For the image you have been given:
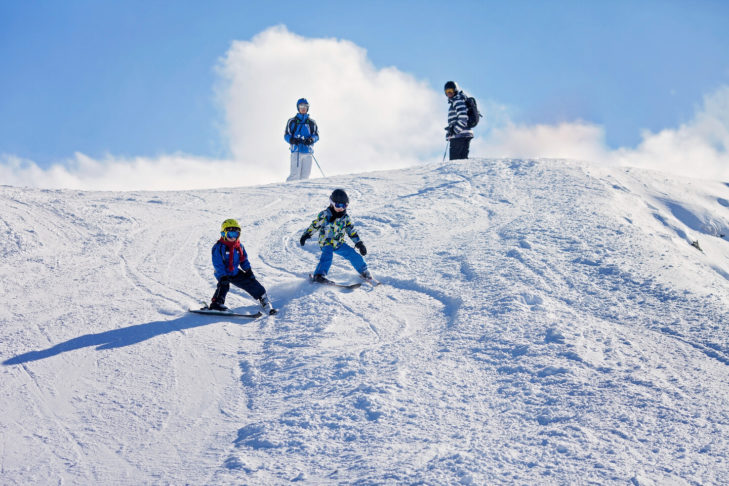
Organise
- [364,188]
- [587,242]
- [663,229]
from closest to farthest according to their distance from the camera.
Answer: [587,242]
[663,229]
[364,188]

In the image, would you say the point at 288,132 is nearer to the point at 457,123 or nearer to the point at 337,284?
the point at 457,123

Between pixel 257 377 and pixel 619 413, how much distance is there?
2.89 m

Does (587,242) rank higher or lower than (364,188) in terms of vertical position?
lower

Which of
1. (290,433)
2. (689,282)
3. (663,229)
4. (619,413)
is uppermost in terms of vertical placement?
(663,229)

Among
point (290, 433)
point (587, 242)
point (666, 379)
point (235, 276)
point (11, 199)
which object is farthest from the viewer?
point (11, 199)

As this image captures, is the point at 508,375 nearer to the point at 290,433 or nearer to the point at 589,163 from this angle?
the point at 290,433

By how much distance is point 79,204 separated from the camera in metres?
11.2

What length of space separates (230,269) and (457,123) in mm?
9615

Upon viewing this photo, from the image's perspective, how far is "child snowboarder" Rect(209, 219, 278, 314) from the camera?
641 centimetres

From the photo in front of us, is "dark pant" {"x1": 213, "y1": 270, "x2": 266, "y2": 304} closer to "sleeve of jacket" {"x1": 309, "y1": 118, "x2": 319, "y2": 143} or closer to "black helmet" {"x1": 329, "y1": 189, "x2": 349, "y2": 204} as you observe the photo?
"black helmet" {"x1": 329, "y1": 189, "x2": 349, "y2": 204}

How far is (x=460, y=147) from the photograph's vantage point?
15289mm

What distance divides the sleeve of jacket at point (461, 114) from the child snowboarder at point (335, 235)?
26.5 ft

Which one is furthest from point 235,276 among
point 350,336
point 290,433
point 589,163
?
point 589,163

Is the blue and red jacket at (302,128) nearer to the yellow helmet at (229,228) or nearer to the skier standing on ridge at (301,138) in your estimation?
the skier standing on ridge at (301,138)
